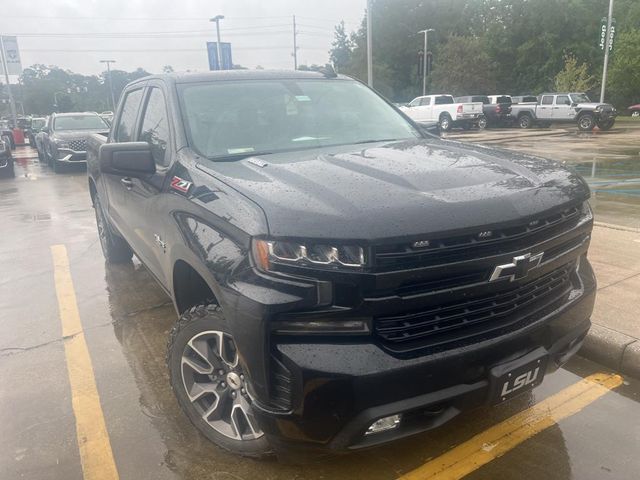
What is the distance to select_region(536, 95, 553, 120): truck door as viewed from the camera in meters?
27.1

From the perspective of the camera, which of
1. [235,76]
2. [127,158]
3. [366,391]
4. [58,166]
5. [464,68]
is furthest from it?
[464,68]

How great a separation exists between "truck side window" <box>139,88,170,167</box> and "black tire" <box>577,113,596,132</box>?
2522 centimetres

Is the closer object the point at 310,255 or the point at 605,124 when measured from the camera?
the point at 310,255

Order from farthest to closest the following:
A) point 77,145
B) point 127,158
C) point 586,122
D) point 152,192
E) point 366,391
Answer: point 586,122 < point 77,145 < point 152,192 < point 127,158 < point 366,391

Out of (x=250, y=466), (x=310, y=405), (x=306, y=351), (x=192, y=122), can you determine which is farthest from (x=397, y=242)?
(x=192, y=122)

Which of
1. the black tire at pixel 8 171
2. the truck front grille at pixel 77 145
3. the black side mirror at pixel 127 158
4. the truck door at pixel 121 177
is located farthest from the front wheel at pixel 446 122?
the black side mirror at pixel 127 158

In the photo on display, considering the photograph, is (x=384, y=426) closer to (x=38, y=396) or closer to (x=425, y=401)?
(x=425, y=401)

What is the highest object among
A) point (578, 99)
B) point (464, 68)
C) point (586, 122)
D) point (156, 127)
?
point (464, 68)

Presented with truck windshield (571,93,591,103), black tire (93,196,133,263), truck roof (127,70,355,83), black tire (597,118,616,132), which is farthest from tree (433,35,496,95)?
truck roof (127,70,355,83)

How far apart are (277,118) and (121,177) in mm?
1453

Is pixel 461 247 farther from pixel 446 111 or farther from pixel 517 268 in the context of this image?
pixel 446 111

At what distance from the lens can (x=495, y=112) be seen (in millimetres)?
28984

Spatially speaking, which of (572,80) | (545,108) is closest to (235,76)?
(545,108)

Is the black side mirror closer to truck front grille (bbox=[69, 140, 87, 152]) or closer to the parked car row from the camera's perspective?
truck front grille (bbox=[69, 140, 87, 152])
